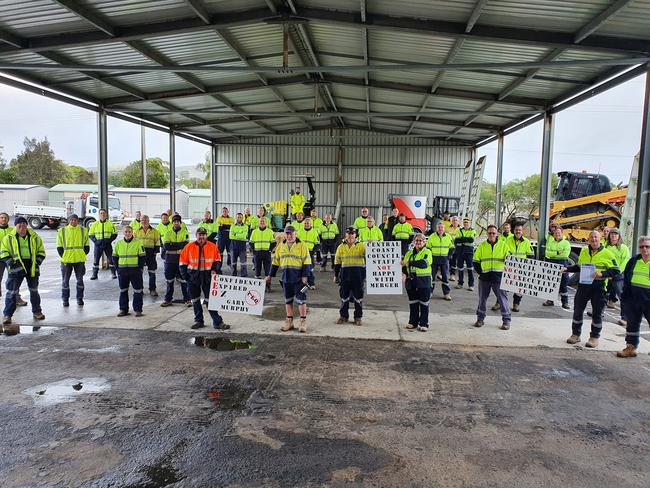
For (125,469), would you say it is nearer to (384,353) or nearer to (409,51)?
(384,353)

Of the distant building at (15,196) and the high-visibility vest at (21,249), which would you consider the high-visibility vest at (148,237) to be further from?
the distant building at (15,196)

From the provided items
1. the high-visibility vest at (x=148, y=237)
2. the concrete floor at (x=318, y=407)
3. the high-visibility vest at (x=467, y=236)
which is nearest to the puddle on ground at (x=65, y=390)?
the concrete floor at (x=318, y=407)

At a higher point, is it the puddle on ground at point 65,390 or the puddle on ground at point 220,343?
the puddle on ground at point 220,343

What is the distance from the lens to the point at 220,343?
7004mm

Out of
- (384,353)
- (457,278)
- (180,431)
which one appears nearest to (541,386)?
(384,353)

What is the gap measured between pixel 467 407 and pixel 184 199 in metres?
42.0

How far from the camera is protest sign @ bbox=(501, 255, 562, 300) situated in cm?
794

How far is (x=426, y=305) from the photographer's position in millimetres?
7781

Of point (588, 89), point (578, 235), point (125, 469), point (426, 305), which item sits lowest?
point (125, 469)

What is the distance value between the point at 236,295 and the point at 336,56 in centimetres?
784

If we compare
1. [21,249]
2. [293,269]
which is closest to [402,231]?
Result: [293,269]

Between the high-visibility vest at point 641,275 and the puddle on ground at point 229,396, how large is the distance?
19.5ft

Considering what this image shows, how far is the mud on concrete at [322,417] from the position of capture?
3652 millimetres

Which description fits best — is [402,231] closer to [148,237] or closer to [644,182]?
[644,182]
